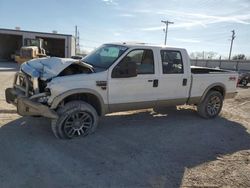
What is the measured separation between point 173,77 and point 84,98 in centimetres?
239

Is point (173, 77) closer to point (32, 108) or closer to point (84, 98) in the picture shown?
point (84, 98)

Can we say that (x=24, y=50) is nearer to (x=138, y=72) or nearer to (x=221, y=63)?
(x=138, y=72)

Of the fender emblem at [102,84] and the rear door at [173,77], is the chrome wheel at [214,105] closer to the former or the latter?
the rear door at [173,77]

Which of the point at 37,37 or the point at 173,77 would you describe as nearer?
the point at 173,77

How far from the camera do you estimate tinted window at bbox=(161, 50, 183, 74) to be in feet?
22.9

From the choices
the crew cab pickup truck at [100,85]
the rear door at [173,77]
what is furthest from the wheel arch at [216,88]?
the rear door at [173,77]

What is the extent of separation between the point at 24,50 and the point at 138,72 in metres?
20.5

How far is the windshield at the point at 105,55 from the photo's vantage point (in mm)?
6354

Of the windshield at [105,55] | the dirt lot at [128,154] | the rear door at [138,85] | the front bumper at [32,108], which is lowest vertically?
the dirt lot at [128,154]

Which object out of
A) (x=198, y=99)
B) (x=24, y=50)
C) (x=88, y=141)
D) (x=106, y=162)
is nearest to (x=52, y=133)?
(x=88, y=141)

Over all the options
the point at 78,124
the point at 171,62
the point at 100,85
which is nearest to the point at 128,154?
the point at 78,124

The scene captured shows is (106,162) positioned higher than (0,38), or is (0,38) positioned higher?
(0,38)

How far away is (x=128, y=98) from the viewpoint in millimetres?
6508

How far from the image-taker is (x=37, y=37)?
3509 centimetres
